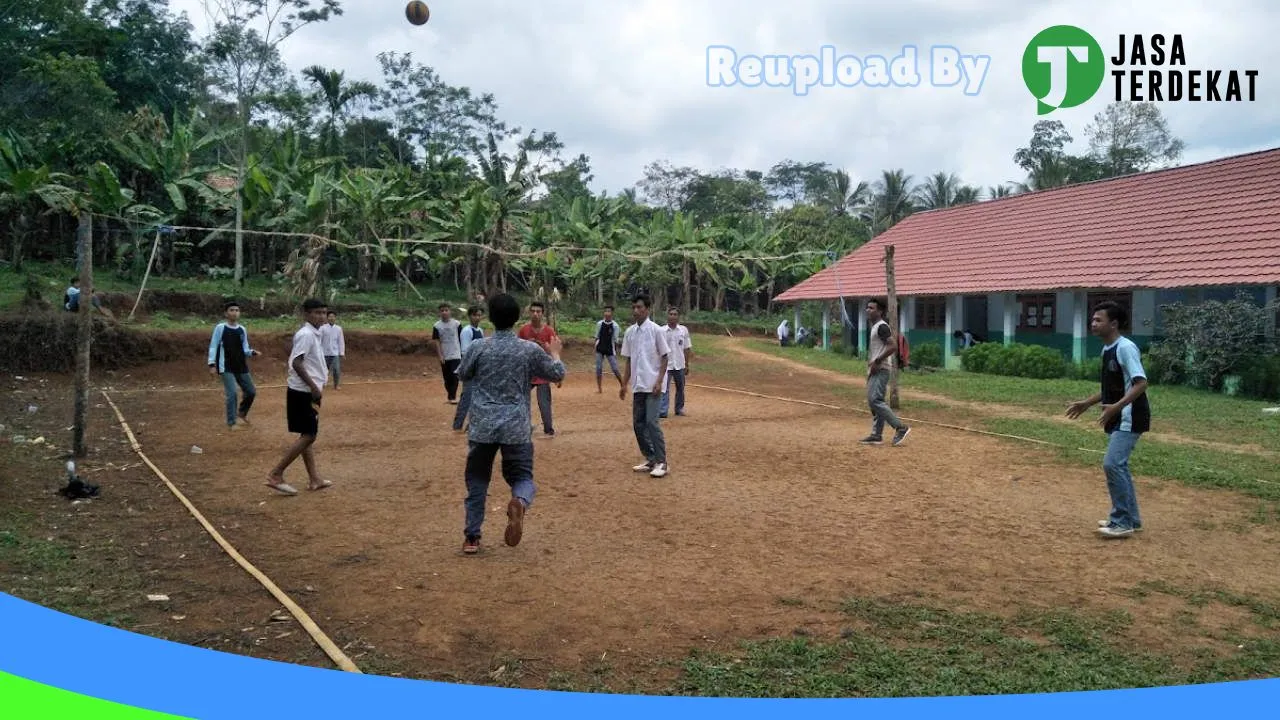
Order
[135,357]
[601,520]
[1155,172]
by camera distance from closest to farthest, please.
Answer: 1. [601,520]
2. [135,357]
3. [1155,172]

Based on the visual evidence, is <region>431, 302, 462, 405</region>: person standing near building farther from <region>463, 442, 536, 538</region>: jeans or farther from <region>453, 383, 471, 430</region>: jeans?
<region>463, 442, 536, 538</region>: jeans

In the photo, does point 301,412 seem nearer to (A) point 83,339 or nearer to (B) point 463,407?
(A) point 83,339

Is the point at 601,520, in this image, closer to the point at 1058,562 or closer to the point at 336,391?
the point at 1058,562

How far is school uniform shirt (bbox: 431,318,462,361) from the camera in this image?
12.9 m

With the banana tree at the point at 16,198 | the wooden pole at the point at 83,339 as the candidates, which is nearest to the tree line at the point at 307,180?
the banana tree at the point at 16,198

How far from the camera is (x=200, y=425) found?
12219 millimetres

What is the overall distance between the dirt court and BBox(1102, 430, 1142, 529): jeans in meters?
0.20

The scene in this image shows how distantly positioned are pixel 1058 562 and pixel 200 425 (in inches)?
421

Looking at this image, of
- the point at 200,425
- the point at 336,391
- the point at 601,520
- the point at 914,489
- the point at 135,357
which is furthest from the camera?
the point at 135,357

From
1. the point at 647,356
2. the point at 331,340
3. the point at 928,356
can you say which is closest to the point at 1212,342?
the point at 928,356

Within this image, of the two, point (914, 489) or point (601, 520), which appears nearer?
point (601, 520)

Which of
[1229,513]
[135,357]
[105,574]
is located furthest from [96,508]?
[135,357]

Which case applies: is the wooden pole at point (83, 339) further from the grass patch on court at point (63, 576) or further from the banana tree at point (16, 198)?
the banana tree at point (16, 198)

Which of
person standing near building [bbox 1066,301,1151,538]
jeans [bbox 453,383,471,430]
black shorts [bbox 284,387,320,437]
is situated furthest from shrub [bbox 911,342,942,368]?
black shorts [bbox 284,387,320,437]
